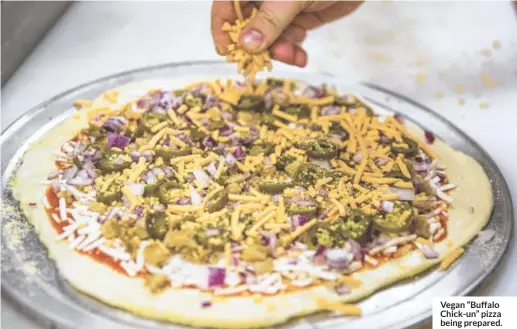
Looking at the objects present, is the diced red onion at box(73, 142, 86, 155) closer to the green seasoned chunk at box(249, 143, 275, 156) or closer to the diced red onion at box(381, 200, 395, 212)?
the green seasoned chunk at box(249, 143, 275, 156)

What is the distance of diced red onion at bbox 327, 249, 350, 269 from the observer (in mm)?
1329

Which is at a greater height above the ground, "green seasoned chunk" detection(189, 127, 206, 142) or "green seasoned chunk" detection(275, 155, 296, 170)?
"green seasoned chunk" detection(189, 127, 206, 142)

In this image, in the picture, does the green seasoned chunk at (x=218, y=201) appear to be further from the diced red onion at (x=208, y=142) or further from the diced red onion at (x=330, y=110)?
the diced red onion at (x=330, y=110)

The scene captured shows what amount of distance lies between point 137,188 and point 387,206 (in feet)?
1.54

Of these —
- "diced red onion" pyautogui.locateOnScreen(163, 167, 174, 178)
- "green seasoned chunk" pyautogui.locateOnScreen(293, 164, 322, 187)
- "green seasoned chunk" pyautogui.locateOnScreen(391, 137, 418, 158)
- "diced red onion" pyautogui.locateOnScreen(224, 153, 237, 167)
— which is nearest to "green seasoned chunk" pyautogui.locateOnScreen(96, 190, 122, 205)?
"diced red onion" pyautogui.locateOnScreen(163, 167, 174, 178)

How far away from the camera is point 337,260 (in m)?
1.33

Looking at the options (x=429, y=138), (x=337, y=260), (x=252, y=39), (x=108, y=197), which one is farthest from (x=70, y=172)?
(x=429, y=138)

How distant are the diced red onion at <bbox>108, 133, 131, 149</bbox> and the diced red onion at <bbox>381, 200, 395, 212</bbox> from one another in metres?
0.54

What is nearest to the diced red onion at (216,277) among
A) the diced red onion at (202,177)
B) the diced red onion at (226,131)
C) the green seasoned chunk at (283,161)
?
the diced red onion at (202,177)

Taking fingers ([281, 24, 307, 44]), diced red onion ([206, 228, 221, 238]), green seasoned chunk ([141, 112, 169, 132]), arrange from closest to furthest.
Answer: diced red onion ([206, 228, 221, 238]) → green seasoned chunk ([141, 112, 169, 132]) → fingers ([281, 24, 307, 44])

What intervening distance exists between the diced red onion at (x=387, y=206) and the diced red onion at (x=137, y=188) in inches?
17.7

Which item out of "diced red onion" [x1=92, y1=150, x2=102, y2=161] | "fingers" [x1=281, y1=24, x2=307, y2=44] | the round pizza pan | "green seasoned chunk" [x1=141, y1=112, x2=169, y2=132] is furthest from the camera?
"fingers" [x1=281, y1=24, x2=307, y2=44]

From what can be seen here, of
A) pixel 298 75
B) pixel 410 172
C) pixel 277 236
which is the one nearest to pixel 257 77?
pixel 298 75

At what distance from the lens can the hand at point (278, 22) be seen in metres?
1.56
